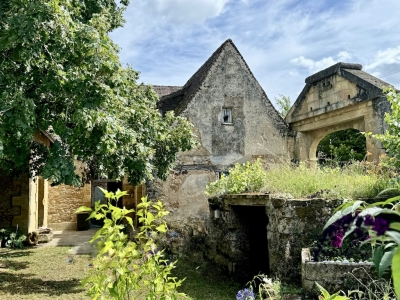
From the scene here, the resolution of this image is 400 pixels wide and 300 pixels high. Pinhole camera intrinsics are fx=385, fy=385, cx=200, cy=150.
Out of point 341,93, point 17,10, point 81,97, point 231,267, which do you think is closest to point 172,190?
point 231,267

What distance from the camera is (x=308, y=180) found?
22.1 feet

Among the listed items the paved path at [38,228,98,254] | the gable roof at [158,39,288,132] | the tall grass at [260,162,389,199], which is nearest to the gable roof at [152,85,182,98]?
the gable roof at [158,39,288,132]

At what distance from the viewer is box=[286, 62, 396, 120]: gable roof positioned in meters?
9.81

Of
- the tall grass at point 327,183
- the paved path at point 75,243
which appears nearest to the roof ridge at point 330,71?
the tall grass at point 327,183

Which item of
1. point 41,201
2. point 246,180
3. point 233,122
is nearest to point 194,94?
point 233,122

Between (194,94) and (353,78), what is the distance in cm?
521

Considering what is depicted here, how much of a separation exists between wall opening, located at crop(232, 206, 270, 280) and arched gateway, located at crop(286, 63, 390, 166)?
3.50m

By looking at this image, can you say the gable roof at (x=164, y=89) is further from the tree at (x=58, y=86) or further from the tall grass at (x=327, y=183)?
the tall grass at (x=327, y=183)

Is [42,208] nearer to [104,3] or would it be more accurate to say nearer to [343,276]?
[104,3]

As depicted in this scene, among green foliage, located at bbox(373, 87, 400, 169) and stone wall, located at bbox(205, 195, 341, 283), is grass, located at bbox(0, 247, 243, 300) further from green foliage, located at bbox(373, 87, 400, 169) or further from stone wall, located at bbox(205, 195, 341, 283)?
green foliage, located at bbox(373, 87, 400, 169)

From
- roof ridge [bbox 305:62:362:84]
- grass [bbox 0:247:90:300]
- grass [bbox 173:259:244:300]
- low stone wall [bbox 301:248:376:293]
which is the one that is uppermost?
roof ridge [bbox 305:62:362:84]

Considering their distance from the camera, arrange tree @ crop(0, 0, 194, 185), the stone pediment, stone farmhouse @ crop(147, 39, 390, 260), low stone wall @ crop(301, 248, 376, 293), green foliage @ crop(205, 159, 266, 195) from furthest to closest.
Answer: stone farmhouse @ crop(147, 39, 390, 260), the stone pediment, green foliage @ crop(205, 159, 266, 195), tree @ crop(0, 0, 194, 185), low stone wall @ crop(301, 248, 376, 293)

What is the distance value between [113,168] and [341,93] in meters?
6.88

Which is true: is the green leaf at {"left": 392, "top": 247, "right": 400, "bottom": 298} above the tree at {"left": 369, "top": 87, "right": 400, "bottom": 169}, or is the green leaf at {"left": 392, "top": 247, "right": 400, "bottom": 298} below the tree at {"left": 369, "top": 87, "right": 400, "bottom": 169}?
below
